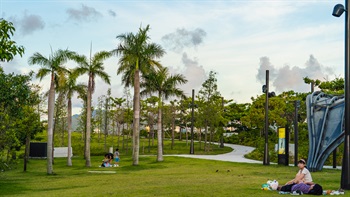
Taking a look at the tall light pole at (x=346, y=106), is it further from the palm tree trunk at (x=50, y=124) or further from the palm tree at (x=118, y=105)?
the palm tree at (x=118, y=105)

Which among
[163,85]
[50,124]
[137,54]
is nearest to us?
[50,124]

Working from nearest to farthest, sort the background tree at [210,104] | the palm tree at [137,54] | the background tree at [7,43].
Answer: the background tree at [7,43]
the palm tree at [137,54]
the background tree at [210,104]

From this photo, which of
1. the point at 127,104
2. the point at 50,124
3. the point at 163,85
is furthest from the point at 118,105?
the point at 50,124

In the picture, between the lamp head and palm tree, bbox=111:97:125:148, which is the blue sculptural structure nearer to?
the lamp head

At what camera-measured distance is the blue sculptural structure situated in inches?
1034

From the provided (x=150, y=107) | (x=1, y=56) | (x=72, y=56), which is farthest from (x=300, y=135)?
(x=1, y=56)

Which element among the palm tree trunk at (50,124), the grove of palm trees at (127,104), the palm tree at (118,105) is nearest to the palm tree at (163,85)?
the grove of palm trees at (127,104)

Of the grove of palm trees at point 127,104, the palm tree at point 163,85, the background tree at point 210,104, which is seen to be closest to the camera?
the grove of palm trees at point 127,104

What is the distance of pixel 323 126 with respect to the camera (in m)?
26.6

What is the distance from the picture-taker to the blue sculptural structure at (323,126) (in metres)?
26.3

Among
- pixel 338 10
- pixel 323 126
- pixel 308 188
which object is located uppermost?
pixel 338 10

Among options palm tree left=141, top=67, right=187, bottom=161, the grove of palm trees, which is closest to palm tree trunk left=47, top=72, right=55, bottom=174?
the grove of palm trees

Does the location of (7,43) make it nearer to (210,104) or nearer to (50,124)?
(50,124)

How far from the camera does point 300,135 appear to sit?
55.8 m
